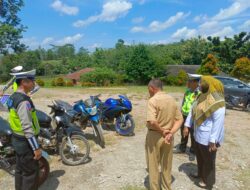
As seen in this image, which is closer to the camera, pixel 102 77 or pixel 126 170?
pixel 126 170

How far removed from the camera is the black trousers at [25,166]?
145 inches

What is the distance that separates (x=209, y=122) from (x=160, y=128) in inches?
34.7

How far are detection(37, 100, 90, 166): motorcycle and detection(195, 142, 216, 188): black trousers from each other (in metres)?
1.98

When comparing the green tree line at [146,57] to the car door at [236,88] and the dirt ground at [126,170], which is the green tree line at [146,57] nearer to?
the car door at [236,88]

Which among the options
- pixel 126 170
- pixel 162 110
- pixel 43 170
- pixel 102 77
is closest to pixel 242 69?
pixel 102 77

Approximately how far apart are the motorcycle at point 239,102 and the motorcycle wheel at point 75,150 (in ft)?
31.3

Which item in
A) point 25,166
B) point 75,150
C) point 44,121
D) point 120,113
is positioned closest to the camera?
point 25,166

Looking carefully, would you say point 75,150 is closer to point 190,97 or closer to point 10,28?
point 190,97

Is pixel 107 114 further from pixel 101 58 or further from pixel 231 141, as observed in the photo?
pixel 101 58

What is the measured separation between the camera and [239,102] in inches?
520

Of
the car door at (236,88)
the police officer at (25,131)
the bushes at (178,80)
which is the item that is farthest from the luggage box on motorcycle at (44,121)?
the bushes at (178,80)

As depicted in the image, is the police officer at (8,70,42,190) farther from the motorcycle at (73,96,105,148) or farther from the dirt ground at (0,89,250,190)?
the motorcycle at (73,96,105,148)

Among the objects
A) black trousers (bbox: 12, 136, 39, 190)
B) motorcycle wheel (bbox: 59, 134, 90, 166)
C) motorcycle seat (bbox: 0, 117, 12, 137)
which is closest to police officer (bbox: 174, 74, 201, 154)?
motorcycle wheel (bbox: 59, 134, 90, 166)

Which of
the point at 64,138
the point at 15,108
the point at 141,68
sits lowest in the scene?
the point at 141,68
